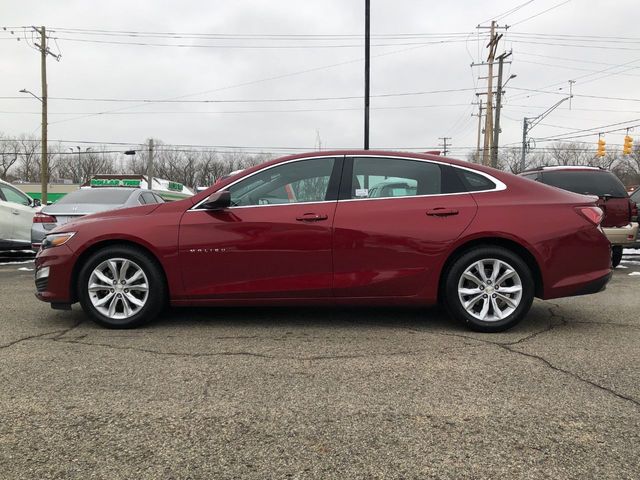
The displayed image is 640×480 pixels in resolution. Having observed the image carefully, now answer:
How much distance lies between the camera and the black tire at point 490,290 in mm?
4207

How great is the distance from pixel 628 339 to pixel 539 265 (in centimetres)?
92

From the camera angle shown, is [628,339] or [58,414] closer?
[58,414]

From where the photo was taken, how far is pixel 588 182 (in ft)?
26.0

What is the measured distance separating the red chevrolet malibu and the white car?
5.84m

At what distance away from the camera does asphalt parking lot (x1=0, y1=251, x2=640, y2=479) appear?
220cm

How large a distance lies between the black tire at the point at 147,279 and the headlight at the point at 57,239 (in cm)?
27

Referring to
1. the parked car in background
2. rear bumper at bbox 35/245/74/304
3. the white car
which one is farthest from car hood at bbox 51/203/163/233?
the parked car in background

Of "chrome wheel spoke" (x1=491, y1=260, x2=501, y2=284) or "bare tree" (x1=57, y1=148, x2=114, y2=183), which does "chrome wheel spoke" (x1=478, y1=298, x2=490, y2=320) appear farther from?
"bare tree" (x1=57, y1=148, x2=114, y2=183)

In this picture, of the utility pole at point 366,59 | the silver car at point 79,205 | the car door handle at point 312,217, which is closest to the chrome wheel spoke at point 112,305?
the car door handle at point 312,217

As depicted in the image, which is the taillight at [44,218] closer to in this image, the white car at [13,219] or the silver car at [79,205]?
the silver car at [79,205]

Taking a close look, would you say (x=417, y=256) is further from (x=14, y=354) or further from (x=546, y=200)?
(x=14, y=354)

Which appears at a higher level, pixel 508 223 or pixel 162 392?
pixel 508 223

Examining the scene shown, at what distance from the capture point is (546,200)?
14.1 feet

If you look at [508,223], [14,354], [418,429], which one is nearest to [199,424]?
[418,429]
